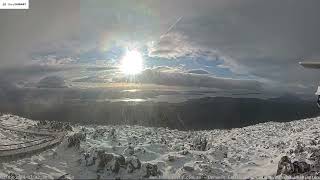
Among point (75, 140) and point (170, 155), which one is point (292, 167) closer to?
point (170, 155)

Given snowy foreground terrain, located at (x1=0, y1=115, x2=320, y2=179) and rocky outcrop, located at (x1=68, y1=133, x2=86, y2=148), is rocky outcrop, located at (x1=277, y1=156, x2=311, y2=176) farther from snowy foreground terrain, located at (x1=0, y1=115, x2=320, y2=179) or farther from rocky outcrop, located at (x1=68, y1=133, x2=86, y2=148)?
rocky outcrop, located at (x1=68, y1=133, x2=86, y2=148)

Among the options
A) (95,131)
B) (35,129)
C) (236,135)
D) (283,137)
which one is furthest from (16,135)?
(283,137)

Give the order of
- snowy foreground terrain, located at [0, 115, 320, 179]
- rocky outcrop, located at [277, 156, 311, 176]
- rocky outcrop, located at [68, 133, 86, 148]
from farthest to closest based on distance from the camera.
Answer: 1. rocky outcrop, located at [68, 133, 86, 148]
2. snowy foreground terrain, located at [0, 115, 320, 179]
3. rocky outcrop, located at [277, 156, 311, 176]

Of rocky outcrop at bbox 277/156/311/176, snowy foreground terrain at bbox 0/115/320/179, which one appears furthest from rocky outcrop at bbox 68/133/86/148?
rocky outcrop at bbox 277/156/311/176

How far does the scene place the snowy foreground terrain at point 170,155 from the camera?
30.0 metres

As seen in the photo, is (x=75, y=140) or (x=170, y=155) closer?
(x=170, y=155)

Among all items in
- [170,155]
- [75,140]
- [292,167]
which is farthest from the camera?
[75,140]

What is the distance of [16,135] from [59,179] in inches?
503

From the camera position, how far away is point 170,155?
33094mm

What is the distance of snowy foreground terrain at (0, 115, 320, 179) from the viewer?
3002 centimetres

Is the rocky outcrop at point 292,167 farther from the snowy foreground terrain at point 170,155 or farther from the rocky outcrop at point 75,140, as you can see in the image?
the rocky outcrop at point 75,140

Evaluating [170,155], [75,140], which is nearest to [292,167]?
[170,155]

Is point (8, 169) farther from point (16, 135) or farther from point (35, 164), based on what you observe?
point (16, 135)

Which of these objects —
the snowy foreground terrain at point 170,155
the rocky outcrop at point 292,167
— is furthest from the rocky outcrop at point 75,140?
the rocky outcrop at point 292,167
